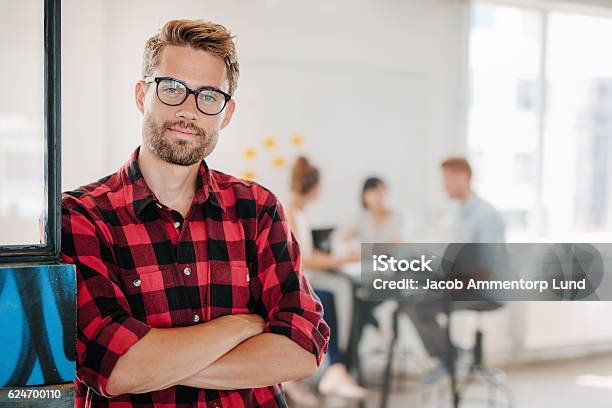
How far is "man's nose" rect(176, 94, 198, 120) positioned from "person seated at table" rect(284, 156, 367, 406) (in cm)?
123

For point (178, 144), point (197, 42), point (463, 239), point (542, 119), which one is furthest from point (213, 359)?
point (542, 119)

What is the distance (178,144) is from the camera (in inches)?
58.6

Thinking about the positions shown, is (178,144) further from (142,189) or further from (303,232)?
(303,232)

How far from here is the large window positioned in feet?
8.20

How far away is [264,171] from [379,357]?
95cm

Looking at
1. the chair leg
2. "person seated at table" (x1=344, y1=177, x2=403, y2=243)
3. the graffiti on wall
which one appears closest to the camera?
the graffiti on wall

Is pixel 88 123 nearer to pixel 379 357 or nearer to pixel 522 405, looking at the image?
pixel 379 357

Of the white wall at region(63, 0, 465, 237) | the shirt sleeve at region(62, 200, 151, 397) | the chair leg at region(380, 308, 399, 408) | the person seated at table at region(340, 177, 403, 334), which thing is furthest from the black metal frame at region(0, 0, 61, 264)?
the chair leg at region(380, 308, 399, 408)

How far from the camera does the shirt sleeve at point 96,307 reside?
1.34m

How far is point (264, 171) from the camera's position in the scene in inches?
102

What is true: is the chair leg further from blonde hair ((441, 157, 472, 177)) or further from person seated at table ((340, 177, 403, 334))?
blonde hair ((441, 157, 472, 177))

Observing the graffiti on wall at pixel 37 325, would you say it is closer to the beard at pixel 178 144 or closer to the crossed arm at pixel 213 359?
the crossed arm at pixel 213 359

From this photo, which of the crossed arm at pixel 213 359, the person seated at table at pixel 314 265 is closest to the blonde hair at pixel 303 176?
the person seated at table at pixel 314 265

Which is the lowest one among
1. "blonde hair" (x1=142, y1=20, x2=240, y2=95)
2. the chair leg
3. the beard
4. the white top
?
the chair leg
